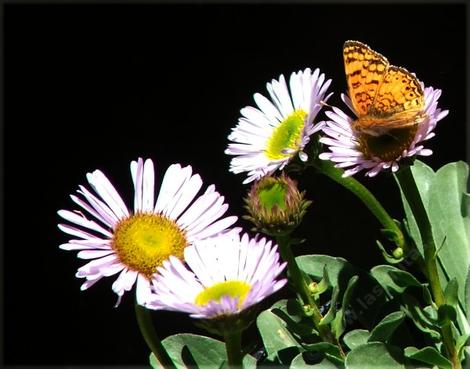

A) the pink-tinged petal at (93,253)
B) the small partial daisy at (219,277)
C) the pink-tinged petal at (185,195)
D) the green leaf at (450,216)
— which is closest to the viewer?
the small partial daisy at (219,277)

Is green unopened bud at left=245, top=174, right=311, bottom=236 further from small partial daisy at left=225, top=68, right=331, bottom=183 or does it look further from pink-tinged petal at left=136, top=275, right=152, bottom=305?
pink-tinged petal at left=136, top=275, right=152, bottom=305

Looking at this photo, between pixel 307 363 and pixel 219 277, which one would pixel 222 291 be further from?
pixel 307 363

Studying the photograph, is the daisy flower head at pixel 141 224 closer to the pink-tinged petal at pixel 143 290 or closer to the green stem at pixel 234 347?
the pink-tinged petal at pixel 143 290

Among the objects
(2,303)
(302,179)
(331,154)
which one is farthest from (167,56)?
(331,154)

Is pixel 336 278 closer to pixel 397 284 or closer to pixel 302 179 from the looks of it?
pixel 397 284

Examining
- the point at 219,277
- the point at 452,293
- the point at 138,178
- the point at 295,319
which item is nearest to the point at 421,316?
the point at 452,293

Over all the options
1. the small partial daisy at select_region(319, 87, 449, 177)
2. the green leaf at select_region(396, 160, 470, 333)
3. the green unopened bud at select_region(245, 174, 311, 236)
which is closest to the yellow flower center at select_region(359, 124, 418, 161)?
the small partial daisy at select_region(319, 87, 449, 177)

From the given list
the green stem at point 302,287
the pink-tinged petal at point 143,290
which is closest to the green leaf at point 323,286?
the green stem at point 302,287
